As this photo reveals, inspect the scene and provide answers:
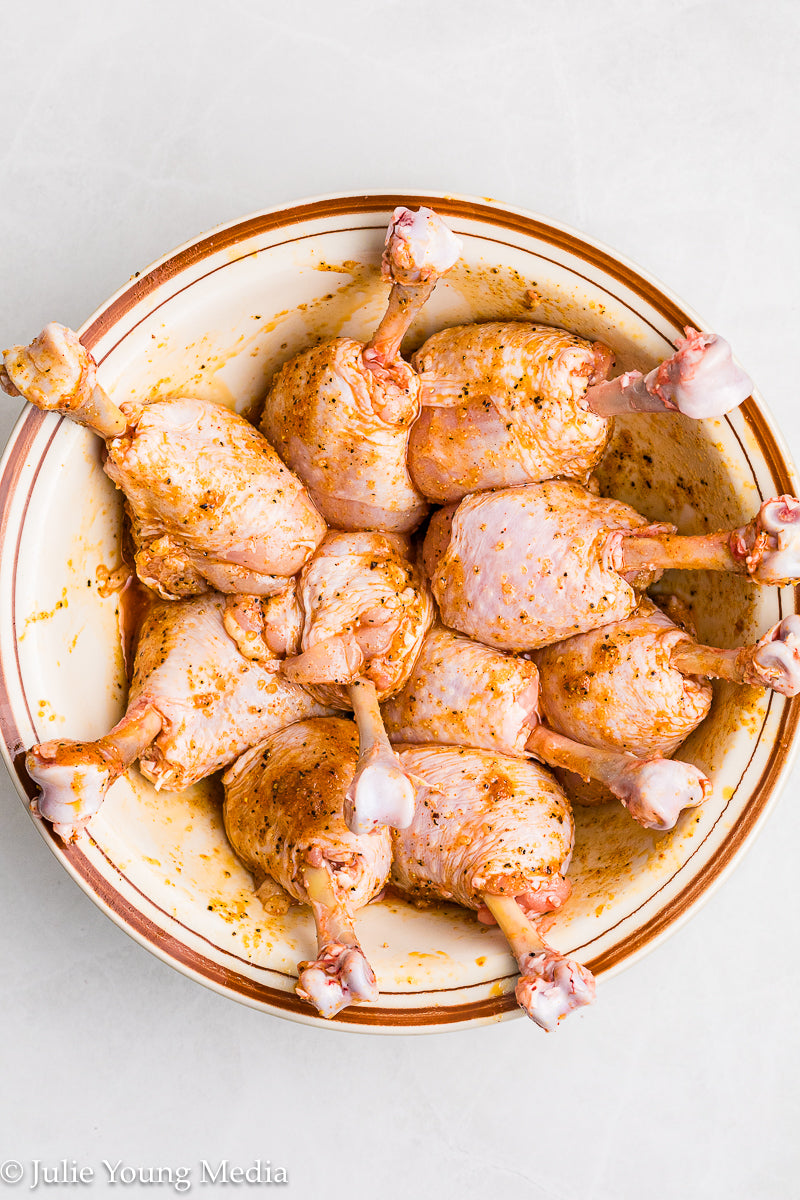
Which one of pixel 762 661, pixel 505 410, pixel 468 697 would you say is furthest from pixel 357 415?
pixel 762 661

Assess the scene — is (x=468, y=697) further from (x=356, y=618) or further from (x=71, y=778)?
(x=71, y=778)

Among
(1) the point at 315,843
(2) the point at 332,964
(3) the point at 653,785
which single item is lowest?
(2) the point at 332,964

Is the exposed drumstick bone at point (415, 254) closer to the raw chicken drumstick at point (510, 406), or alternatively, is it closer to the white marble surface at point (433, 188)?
the raw chicken drumstick at point (510, 406)

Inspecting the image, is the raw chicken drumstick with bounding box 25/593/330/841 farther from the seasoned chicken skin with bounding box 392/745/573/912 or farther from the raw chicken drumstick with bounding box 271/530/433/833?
the seasoned chicken skin with bounding box 392/745/573/912

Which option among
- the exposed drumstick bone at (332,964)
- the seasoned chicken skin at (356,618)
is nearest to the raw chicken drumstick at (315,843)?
the exposed drumstick bone at (332,964)

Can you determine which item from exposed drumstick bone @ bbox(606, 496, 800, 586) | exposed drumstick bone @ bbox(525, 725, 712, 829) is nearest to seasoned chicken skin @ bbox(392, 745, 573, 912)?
exposed drumstick bone @ bbox(525, 725, 712, 829)

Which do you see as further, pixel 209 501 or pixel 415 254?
pixel 209 501
